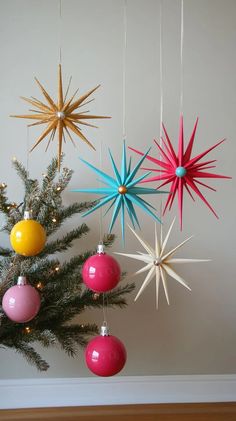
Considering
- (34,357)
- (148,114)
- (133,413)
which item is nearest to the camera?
(34,357)

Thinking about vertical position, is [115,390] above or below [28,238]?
below

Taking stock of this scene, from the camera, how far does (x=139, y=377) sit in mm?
1650

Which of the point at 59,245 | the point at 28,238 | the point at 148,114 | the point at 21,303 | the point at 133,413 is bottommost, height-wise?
the point at 133,413

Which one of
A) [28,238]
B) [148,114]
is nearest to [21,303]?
[28,238]

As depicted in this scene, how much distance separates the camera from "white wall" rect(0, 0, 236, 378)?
5.36ft

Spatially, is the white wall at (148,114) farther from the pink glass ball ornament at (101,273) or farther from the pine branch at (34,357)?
the pink glass ball ornament at (101,273)

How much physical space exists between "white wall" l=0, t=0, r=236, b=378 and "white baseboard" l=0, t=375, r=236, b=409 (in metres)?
0.04

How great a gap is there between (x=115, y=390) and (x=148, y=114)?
1.19m

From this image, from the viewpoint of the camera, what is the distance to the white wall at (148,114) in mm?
1633

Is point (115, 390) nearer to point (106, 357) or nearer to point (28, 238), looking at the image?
point (106, 357)

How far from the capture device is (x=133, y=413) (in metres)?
1.54

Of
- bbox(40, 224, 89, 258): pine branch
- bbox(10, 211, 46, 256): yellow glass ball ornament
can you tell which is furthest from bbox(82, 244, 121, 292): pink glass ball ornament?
bbox(40, 224, 89, 258): pine branch

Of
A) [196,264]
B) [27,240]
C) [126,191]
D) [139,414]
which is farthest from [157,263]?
[139,414]

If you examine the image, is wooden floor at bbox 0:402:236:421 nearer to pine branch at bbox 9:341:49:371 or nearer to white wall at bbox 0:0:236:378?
white wall at bbox 0:0:236:378
